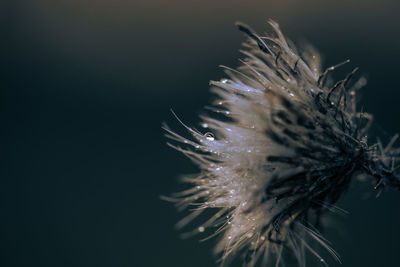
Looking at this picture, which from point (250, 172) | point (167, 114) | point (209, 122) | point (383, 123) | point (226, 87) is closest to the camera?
point (250, 172)

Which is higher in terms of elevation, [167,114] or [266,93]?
[266,93]

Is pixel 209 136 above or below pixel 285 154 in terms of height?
below

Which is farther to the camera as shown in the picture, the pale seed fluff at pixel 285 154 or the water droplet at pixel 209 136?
the water droplet at pixel 209 136

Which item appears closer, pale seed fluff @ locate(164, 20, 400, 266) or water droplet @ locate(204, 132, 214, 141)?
pale seed fluff @ locate(164, 20, 400, 266)

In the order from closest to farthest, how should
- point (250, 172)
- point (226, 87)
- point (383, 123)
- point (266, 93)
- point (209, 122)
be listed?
1. point (266, 93)
2. point (250, 172)
3. point (226, 87)
4. point (209, 122)
5. point (383, 123)

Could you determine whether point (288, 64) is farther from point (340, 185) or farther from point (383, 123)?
point (383, 123)

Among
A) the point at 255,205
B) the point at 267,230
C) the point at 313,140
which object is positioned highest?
the point at 313,140

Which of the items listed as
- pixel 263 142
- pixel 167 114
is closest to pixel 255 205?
A: pixel 263 142

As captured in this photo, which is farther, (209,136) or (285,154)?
(209,136)
